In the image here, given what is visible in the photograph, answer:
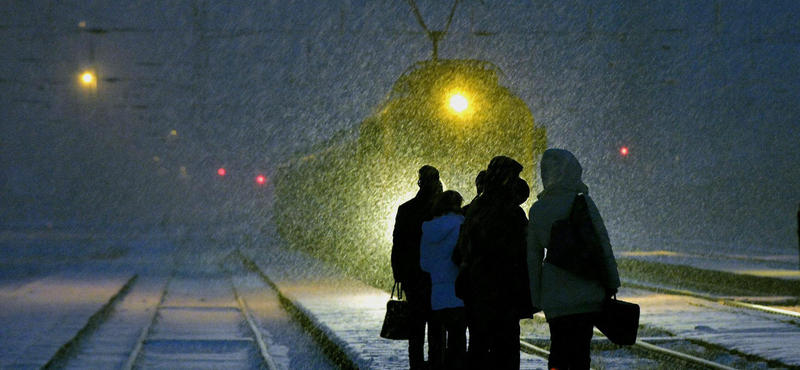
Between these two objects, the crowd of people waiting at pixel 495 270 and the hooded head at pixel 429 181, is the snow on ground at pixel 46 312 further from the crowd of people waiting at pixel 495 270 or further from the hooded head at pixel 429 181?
the hooded head at pixel 429 181

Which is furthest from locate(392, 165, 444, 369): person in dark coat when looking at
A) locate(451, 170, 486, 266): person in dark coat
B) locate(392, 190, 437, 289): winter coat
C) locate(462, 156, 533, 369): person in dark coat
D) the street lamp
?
the street lamp

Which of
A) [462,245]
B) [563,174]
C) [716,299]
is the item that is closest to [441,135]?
[716,299]

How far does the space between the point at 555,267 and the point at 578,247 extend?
0.63 ft

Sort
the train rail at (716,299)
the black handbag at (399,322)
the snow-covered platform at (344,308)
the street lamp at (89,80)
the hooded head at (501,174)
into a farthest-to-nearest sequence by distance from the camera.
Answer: the street lamp at (89,80), the train rail at (716,299), the snow-covered platform at (344,308), the black handbag at (399,322), the hooded head at (501,174)

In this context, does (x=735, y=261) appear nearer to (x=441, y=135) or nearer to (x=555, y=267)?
(x=441, y=135)

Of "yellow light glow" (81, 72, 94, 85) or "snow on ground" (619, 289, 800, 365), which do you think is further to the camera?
"yellow light glow" (81, 72, 94, 85)

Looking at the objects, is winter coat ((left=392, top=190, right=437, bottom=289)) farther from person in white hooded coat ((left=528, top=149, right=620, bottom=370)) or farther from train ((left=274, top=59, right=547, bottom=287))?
train ((left=274, top=59, right=547, bottom=287))

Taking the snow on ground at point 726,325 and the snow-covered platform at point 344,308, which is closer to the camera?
the snow-covered platform at point 344,308

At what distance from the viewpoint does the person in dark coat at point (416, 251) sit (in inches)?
275

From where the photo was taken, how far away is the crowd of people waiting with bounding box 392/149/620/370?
16.4 ft

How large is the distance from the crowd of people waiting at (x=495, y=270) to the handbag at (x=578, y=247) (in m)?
0.03

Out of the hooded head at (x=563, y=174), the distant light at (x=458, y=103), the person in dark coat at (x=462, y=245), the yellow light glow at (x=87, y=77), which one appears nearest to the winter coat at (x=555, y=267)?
the hooded head at (x=563, y=174)

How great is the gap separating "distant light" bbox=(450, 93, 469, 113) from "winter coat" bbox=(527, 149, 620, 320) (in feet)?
35.2

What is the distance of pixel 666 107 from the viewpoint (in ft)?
116
